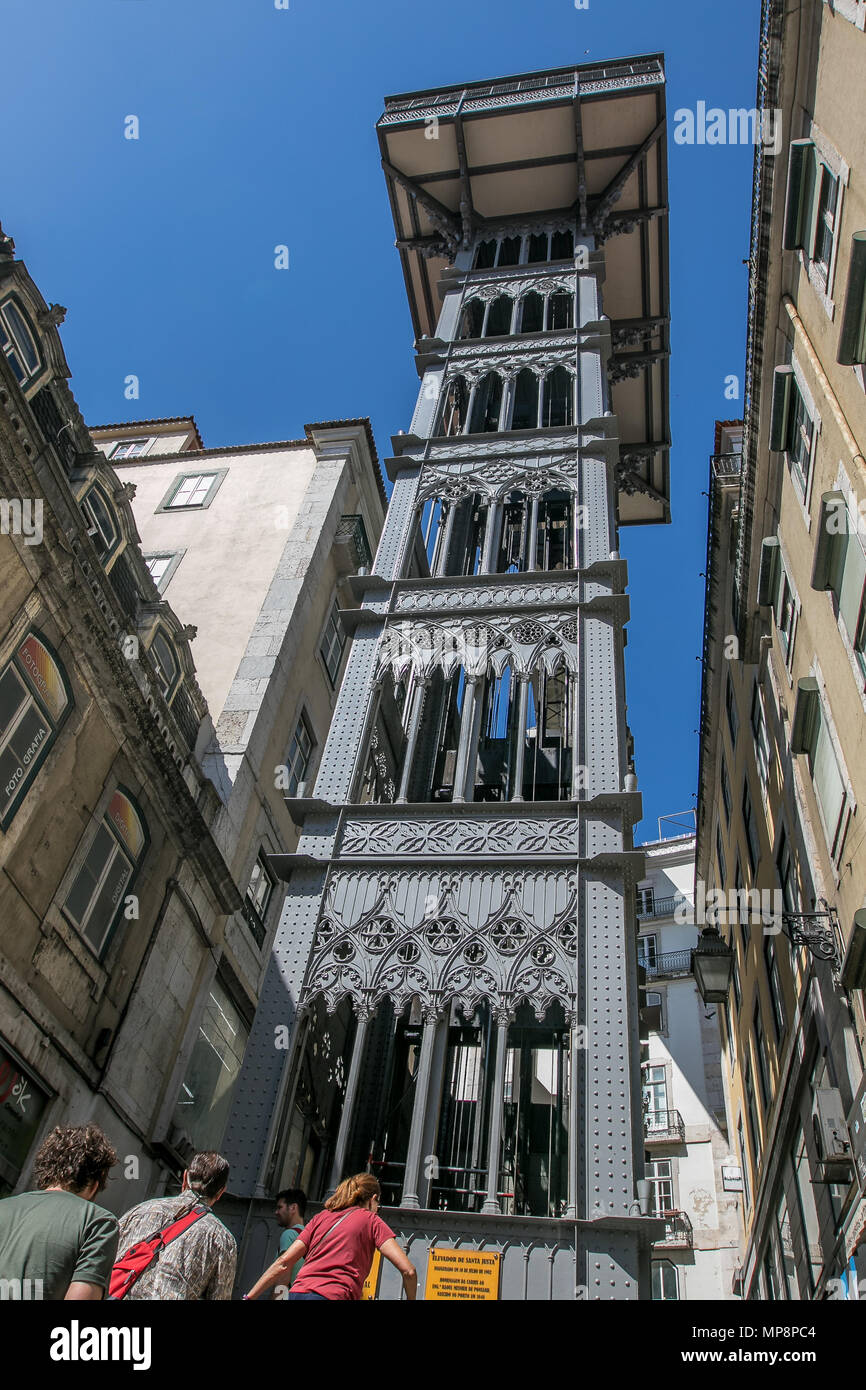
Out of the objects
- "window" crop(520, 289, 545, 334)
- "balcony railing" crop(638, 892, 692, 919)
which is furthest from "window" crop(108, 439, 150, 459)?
"balcony railing" crop(638, 892, 692, 919)

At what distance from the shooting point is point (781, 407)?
50.2 ft

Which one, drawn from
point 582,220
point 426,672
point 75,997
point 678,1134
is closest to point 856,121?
point 426,672

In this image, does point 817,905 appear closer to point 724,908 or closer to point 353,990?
point 353,990

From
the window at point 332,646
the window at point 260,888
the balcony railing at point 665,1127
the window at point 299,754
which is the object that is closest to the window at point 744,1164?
the balcony railing at point 665,1127

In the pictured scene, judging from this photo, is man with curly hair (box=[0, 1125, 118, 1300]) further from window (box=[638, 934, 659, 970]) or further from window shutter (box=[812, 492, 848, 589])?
window (box=[638, 934, 659, 970])

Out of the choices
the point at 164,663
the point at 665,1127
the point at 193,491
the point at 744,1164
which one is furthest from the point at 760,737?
the point at 665,1127

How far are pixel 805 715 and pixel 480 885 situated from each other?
6.51 metres

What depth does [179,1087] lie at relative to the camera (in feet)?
51.7

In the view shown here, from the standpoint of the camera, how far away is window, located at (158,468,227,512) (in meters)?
25.5

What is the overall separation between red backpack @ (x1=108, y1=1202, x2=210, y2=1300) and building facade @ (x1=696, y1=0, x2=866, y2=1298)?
25.1ft

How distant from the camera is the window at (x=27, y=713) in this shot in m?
12.5

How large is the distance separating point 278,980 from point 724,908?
60.8ft

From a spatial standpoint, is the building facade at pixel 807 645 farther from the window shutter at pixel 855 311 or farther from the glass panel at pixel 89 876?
the glass panel at pixel 89 876

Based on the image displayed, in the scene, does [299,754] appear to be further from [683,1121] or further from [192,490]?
[683,1121]
